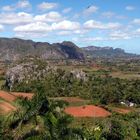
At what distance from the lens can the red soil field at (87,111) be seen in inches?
3196

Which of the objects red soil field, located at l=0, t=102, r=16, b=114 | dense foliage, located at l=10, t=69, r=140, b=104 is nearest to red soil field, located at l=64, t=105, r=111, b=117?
dense foliage, located at l=10, t=69, r=140, b=104

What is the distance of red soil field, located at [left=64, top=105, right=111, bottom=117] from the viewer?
81188 mm

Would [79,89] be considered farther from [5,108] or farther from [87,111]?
[5,108]

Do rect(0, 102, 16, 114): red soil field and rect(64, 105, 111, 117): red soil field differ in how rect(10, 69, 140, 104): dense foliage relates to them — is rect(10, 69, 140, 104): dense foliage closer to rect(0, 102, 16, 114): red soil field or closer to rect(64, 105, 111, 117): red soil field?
rect(64, 105, 111, 117): red soil field

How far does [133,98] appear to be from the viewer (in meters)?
104

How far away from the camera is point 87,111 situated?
277ft

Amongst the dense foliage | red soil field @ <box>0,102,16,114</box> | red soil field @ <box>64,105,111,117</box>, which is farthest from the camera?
the dense foliage

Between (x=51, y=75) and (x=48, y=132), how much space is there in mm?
102103

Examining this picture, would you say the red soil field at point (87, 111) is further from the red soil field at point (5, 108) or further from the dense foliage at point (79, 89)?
the red soil field at point (5, 108)

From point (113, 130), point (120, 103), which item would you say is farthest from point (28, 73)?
point (113, 130)

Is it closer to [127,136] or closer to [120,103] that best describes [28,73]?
[120,103]

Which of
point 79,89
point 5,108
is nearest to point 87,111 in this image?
point 5,108

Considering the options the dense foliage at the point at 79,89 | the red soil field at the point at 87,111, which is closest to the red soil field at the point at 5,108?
the red soil field at the point at 87,111

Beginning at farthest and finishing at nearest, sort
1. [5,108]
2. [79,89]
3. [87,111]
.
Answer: [79,89] → [87,111] → [5,108]
